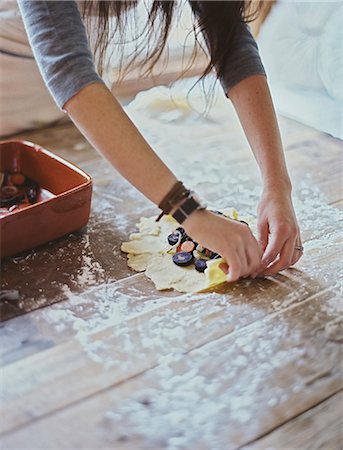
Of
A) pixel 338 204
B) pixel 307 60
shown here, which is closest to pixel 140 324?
pixel 338 204

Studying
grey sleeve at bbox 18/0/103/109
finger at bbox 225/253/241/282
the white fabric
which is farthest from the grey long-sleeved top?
the white fabric

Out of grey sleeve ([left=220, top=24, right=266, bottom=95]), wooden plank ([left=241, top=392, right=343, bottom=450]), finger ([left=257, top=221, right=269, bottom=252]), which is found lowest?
wooden plank ([left=241, top=392, right=343, bottom=450])

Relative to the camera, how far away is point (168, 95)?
1.74 meters

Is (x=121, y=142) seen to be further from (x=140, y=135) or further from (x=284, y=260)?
(x=284, y=260)

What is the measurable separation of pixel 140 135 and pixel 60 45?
15cm

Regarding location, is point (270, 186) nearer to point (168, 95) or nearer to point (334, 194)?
point (334, 194)

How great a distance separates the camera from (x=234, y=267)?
3.15 ft

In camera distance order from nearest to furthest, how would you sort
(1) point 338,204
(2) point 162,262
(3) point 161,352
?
(3) point 161,352 < (2) point 162,262 < (1) point 338,204

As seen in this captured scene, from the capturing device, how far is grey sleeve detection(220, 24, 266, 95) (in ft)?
3.45

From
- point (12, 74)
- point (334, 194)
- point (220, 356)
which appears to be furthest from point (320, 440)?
point (12, 74)

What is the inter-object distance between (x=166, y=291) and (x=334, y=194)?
1.52 feet

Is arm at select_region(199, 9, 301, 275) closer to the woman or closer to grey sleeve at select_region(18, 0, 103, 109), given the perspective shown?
the woman

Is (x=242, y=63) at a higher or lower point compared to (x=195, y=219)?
higher

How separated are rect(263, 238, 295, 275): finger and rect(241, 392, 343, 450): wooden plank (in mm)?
247
